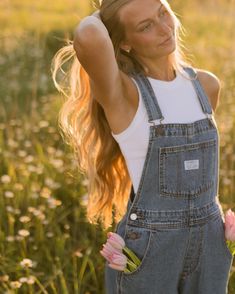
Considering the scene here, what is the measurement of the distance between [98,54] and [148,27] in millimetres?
246

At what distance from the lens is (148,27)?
241 centimetres

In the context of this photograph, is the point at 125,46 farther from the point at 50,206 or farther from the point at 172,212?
the point at 50,206

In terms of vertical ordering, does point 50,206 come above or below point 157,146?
below

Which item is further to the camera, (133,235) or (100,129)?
(100,129)

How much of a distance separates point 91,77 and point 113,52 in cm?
10

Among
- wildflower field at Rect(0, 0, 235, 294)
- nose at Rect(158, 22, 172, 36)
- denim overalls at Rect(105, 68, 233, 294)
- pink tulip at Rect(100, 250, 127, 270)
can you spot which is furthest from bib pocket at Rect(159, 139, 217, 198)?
wildflower field at Rect(0, 0, 235, 294)

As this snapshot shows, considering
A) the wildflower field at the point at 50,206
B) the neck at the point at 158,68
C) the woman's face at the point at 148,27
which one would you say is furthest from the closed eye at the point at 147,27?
the wildflower field at the point at 50,206

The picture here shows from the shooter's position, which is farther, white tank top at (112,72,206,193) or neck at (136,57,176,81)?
neck at (136,57,176,81)

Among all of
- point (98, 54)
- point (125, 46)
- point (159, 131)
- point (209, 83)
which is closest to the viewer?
point (98, 54)

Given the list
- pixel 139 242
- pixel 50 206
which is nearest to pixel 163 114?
pixel 139 242

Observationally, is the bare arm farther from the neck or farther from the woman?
the neck

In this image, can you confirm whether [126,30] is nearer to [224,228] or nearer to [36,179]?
[224,228]

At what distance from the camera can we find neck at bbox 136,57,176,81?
250cm

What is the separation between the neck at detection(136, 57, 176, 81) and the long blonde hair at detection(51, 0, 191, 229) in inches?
0.9
